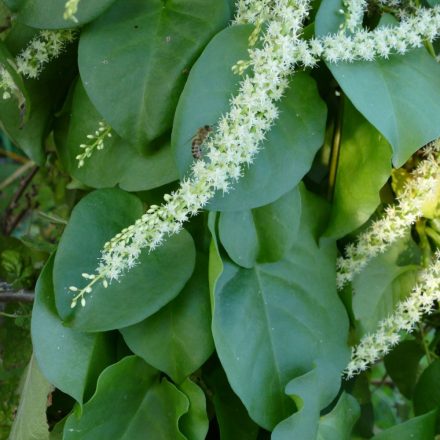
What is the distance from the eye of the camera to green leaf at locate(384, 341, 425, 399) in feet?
2.52

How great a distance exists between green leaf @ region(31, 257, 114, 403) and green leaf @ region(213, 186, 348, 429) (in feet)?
0.34

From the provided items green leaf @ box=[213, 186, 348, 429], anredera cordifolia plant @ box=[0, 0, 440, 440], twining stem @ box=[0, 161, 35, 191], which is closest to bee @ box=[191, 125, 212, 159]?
anredera cordifolia plant @ box=[0, 0, 440, 440]

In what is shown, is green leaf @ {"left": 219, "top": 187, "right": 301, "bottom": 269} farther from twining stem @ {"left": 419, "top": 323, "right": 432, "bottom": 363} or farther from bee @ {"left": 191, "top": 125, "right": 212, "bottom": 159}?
twining stem @ {"left": 419, "top": 323, "right": 432, "bottom": 363}

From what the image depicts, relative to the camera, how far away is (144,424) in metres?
0.58

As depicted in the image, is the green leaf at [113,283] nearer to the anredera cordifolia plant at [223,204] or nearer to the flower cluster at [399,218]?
the anredera cordifolia plant at [223,204]

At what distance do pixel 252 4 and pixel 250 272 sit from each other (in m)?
0.21

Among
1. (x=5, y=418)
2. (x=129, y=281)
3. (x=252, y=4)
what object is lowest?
(x=5, y=418)

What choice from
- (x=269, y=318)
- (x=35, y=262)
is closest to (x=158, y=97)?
(x=269, y=318)

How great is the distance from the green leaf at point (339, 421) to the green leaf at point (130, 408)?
115 mm

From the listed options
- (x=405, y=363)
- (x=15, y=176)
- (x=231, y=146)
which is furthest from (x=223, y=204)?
(x=15, y=176)

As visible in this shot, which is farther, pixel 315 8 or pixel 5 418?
pixel 5 418

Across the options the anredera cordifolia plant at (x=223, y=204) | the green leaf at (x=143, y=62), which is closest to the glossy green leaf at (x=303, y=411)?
the anredera cordifolia plant at (x=223, y=204)

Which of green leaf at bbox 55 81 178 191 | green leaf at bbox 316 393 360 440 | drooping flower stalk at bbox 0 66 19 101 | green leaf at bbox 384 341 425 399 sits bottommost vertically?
green leaf at bbox 384 341 425 399

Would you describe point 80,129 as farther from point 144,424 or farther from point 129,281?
point 144,424
